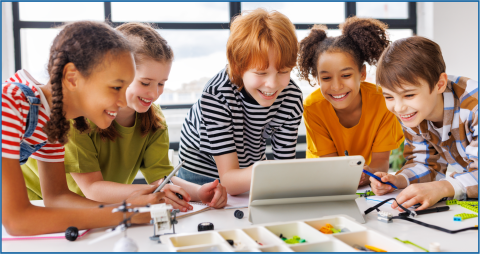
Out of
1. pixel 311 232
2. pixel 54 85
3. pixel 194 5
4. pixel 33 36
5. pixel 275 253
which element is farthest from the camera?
pixel 194 5

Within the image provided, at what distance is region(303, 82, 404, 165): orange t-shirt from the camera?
1.70m

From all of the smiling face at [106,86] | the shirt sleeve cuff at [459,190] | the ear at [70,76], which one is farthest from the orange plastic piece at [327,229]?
the ear at [70,76]

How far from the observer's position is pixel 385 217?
0.97 metres

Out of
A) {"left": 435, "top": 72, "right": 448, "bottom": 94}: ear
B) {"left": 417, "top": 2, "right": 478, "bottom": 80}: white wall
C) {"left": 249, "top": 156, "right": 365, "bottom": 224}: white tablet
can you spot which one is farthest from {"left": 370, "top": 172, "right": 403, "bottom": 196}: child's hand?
{"left": 417, "top": 2, "right": 478, "bottom": 80}: white wall

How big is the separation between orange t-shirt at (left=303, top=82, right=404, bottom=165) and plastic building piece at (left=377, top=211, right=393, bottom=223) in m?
0.72

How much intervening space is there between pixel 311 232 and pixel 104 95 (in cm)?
67

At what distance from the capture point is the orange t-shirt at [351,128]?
5.58ft

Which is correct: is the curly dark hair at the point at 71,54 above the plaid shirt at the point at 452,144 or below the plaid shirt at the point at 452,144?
above

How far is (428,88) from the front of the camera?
1.28 meters

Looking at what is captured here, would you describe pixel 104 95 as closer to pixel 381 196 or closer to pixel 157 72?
pixel 157 72

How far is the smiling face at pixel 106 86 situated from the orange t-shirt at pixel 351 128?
3.02ft

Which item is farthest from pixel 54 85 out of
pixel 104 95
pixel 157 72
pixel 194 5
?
pixel 194 5

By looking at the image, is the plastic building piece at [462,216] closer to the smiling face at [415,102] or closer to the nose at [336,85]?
the smiling face at [415,102]

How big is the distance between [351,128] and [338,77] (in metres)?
0.27
